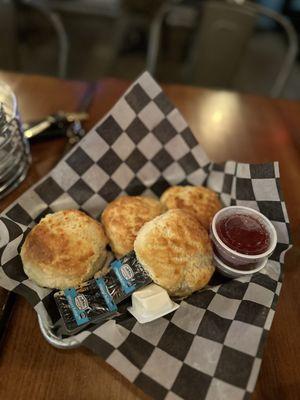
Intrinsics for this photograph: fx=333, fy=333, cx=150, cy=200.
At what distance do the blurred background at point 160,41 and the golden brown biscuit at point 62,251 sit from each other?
1.67 metres

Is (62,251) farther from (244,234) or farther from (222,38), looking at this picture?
(222,38)

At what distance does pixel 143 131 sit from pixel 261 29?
436cm

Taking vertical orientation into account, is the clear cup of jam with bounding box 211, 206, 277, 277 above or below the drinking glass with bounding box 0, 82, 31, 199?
below

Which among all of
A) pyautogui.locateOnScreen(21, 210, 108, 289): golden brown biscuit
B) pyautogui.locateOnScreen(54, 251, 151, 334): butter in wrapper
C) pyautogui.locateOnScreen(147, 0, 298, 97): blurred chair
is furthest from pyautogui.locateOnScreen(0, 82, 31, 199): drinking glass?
pyautogui.locateOnScreen(147, 0, 298, 97): blurred chair

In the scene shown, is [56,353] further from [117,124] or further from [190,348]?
[117,124]

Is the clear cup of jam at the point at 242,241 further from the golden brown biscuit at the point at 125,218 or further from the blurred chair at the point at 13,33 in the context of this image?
the blurred chair at the point at 13,33

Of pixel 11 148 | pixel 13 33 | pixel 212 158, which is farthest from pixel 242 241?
pixel 13 33

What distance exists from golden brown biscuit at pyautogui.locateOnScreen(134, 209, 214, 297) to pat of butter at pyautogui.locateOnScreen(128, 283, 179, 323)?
0.04 m

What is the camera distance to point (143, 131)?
4.51ft

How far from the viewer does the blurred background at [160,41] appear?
2.38m

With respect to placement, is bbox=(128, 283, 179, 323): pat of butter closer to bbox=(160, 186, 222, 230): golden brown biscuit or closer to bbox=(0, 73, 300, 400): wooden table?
bbox=(0, 73, 300, 400): wooden table

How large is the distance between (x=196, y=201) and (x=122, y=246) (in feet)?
1.11

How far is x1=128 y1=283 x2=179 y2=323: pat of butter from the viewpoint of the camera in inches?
37.2

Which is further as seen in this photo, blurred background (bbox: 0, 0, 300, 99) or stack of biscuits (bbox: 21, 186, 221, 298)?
blurred background (bbox: 0, 0, 300, 99)
